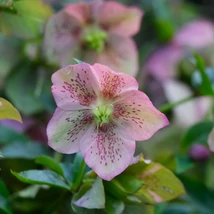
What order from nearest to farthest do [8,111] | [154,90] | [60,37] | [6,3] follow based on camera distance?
1. [8,111]
2. [6,3]
3. [60,37]
4. [154,90]

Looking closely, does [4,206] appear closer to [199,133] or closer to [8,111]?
[8,111]

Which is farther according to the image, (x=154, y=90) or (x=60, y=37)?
(x=154, y=90)

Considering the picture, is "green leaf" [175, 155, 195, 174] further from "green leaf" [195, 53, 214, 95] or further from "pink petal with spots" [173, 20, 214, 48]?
"pink petal with spots" [173, 20, 214, 48]

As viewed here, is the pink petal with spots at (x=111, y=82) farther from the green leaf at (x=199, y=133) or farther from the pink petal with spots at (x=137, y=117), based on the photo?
the green leaf at (x=199, y=133)

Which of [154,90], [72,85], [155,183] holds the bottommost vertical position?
[154,90]

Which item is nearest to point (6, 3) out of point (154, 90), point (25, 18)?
point (25, 18)

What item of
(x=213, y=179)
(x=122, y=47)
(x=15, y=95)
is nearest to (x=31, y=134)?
(x=15, y=95)

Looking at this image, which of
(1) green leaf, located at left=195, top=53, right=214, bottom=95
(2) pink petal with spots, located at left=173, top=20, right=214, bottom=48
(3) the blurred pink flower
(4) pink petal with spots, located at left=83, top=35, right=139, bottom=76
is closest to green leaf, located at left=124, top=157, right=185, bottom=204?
(1) green leaf, located at left=195, top=53, right=214, bottom=95

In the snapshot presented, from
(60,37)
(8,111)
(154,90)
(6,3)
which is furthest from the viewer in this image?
(154,90)
